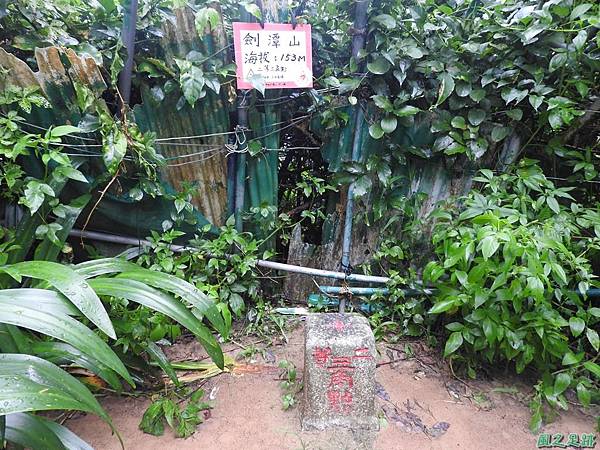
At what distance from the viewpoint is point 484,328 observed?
5.89ft

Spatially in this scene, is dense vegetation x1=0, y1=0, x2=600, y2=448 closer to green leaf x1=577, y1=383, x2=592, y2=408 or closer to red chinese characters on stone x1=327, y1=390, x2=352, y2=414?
green leaf x1=577, y1=383, x2=592, y2=408

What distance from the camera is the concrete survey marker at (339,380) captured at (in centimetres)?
169

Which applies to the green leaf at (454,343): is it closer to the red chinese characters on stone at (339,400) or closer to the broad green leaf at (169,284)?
the red chinese characters on stone at (339,400)

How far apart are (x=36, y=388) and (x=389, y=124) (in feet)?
6.63

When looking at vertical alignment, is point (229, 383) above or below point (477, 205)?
below

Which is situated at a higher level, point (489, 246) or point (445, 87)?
point (445, 87)

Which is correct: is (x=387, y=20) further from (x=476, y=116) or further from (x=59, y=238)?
(x=59, y=238)

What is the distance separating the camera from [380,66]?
212cm

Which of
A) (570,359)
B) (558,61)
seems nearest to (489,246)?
(570,359)

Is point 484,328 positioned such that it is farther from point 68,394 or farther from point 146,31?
point 146,31

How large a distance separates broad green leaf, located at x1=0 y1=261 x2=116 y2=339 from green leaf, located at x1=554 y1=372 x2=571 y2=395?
2007 millimetres

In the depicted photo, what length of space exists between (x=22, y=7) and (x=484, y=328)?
9.12 ft

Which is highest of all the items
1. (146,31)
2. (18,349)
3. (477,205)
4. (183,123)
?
(146,31)

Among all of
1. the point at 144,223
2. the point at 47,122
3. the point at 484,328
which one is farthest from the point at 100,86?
the point at 484,328
